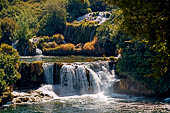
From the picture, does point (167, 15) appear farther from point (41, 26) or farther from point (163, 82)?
point (41, 26)

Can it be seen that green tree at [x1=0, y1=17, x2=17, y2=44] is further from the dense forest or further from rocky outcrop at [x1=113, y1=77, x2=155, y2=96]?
rocky outcrop at [x1=113, y1=77, x2=155, y2=96]

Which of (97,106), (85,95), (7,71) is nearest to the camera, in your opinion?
(97,106)

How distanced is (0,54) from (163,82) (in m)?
16.6

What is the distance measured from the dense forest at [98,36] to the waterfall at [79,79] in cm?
234

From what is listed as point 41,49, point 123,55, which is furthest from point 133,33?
point 41,49

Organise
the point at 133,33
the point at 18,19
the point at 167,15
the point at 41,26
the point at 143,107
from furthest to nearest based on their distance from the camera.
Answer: the point at 18,19
the point at 41,26
the point at 143,107
the point at 133,33
the point at 167,15

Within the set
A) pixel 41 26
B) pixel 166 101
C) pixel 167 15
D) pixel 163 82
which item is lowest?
pixel 166 101

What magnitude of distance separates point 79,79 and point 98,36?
1928 cm

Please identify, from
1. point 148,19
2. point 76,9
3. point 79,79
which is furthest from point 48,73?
point 76,9

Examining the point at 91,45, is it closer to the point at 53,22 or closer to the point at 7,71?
the point at 53,22

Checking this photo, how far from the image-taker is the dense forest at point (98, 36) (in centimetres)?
923

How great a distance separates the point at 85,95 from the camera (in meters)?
32.2

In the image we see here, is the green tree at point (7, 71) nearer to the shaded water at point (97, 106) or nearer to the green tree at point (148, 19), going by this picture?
the shaded water at point (97, 106)

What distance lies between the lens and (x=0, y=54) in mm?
28766
